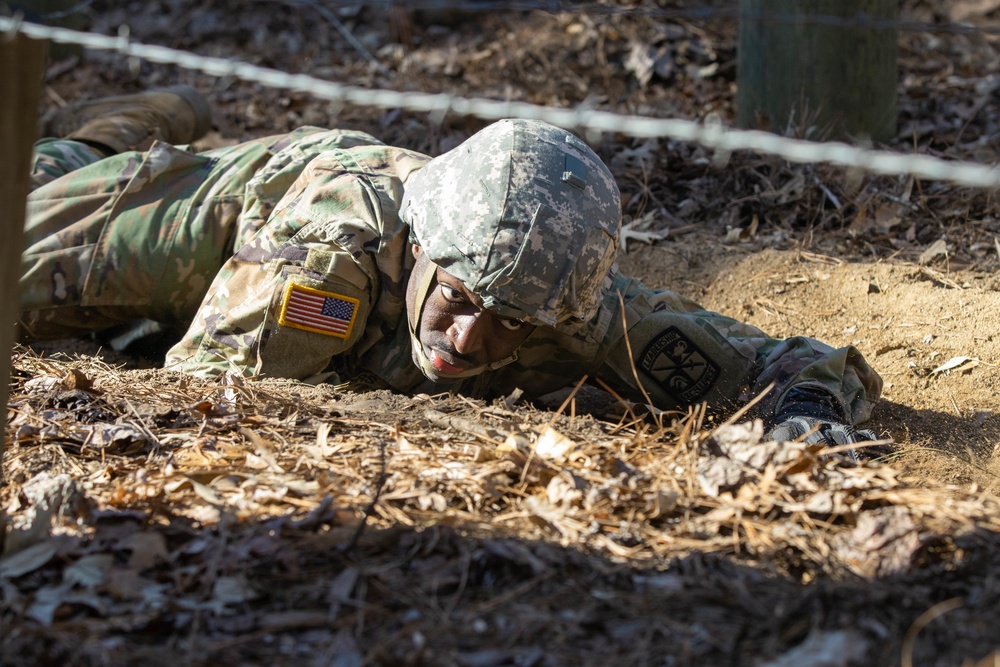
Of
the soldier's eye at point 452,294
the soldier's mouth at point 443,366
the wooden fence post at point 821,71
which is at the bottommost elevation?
the soldier's mouth at point 443,366

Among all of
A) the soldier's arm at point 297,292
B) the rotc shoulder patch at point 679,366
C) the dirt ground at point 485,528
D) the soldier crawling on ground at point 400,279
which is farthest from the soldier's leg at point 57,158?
the rotc shoulder patch at point 679,366

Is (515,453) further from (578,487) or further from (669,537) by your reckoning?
(669,537)

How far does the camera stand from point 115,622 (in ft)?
5.77

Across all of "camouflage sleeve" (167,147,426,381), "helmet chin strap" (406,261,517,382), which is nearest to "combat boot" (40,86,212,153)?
"camouflage sleeve" (167,147,426,381)

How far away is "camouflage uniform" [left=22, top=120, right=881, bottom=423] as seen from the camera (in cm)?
324

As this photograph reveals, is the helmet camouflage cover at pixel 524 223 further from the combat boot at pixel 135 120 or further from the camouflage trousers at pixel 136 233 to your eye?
the combat boot at pixel 135 120

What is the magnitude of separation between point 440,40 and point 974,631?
6553mm

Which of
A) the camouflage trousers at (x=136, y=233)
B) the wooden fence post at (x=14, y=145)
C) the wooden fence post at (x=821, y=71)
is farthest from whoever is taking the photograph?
the wooden fence post at (x=821, y=71)

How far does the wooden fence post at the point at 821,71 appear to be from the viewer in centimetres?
502

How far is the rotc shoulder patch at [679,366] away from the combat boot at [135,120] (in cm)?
275

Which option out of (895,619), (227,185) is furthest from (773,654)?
(227,185)

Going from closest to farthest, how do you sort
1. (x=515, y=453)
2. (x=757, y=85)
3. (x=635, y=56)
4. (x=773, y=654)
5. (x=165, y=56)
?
(x=773, y=654)
(x=165, y=56)
(x=515, y=453)
(x=757, y=85)
(x=635, y=56)

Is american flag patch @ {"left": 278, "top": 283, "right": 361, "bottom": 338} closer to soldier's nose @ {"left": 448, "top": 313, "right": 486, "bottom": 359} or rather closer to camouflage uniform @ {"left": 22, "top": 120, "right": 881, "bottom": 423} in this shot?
camouflage uniform @ {"left": 22, "top": 120, "right": 881, "bottom": 423}

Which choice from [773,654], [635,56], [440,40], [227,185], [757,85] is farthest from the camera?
[440,40]
